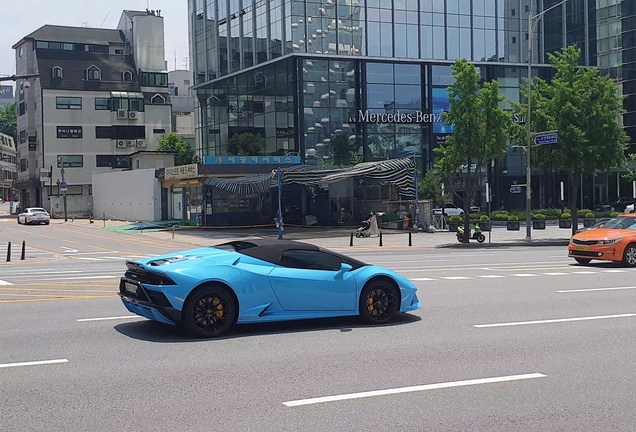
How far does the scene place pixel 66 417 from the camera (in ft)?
21.6

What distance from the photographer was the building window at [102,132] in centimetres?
8488

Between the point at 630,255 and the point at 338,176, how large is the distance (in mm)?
24068

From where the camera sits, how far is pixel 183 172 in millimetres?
51594

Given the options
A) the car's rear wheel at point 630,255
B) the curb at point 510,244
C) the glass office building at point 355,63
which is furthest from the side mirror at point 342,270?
the glass office building at point 355,63

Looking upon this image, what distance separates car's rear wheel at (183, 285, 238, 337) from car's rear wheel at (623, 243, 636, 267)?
1440 cm

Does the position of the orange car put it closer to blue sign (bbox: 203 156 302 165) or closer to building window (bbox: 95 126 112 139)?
blue sign (bbox: 203 156 302 165)

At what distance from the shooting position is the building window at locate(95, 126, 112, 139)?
84.9 meters

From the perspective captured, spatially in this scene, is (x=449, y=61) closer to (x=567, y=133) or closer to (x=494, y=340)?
(x=567, y=133)

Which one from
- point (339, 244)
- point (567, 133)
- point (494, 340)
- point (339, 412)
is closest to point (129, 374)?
point (339, 412)

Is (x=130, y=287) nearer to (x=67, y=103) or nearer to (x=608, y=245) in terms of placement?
(x=608, y=245)

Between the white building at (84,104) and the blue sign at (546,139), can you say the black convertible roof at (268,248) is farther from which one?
the white building at (84,104)

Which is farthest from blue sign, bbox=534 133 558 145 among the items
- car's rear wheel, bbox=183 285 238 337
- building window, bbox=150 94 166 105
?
building window, bbox=150 94 166 105

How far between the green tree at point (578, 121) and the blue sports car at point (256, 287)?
28564mm

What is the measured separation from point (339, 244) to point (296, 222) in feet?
54.1
